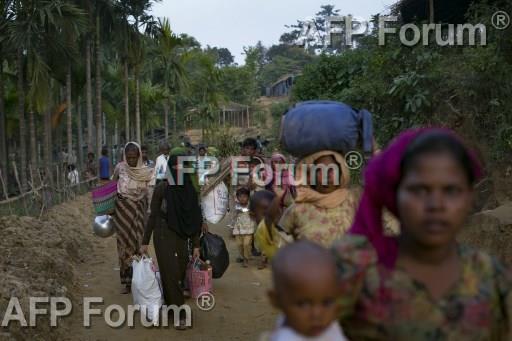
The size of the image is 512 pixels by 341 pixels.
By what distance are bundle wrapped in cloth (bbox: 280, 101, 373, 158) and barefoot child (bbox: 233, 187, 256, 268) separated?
19.7 ft

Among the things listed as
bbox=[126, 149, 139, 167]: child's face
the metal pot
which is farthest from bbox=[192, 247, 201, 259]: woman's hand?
bbox=[126, 149, 139, 167]: child's face

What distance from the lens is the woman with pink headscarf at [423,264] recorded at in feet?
5.41

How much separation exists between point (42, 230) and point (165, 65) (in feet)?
64.2

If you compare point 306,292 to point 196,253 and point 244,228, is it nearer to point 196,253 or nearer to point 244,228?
point 196,253

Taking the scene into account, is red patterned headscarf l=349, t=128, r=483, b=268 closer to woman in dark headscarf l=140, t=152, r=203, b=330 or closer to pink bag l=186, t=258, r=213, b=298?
woman in dark headscarf l=140, t=152, r=203, b=330

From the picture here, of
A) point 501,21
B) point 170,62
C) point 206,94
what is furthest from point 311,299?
point 206,94

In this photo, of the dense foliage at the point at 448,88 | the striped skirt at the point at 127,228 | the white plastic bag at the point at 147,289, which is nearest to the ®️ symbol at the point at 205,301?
the white plastic bag at the point at 147,289

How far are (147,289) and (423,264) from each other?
484 centimetres

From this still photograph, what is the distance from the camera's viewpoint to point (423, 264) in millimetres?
1741

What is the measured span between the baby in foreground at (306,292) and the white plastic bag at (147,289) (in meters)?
4.70

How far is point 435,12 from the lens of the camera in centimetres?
1346

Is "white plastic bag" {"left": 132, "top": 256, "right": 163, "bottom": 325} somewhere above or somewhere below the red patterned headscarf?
below

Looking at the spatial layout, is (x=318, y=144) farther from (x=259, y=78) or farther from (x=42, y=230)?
(x=259, y=78)

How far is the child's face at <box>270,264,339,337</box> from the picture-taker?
162cm
